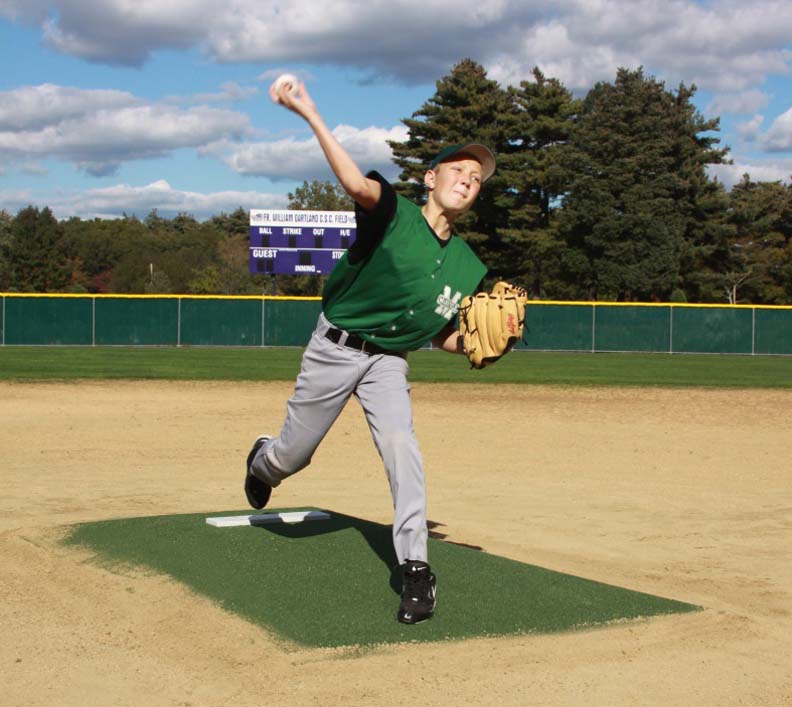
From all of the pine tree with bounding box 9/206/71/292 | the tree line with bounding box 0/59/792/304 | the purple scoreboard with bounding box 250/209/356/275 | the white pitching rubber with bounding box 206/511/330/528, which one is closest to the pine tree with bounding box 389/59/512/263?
the tree line with bounding box 0/59/792/304

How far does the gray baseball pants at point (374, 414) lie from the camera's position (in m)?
4.07

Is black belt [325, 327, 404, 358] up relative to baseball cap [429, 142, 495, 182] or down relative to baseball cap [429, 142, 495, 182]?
down

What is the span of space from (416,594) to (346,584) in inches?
19.0

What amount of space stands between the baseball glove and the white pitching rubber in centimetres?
154

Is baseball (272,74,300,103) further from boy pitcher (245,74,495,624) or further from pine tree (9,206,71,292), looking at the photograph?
pine tree (9,206,71,292)

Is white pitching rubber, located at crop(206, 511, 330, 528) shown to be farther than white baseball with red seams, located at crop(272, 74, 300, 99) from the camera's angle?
Yes

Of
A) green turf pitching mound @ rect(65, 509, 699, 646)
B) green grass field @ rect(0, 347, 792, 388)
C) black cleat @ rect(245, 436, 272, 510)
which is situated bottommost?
green grass field @ rect(0, 347, 792, 388)

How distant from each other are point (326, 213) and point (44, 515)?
24.3m

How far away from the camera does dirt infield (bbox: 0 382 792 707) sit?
334 centimetres

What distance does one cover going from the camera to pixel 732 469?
8.75 m

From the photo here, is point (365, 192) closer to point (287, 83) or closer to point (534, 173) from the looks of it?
point (287, 83)

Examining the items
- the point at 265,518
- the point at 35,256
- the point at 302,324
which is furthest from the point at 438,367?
the point at 35,256

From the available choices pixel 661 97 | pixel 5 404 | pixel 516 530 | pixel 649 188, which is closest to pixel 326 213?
pixel 5 404

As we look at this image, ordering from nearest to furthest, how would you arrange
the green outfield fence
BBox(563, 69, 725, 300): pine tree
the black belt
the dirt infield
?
the dirt infield
the black belt
the green outfield fence
BBox(563, 69, 725, 300): pine tree
